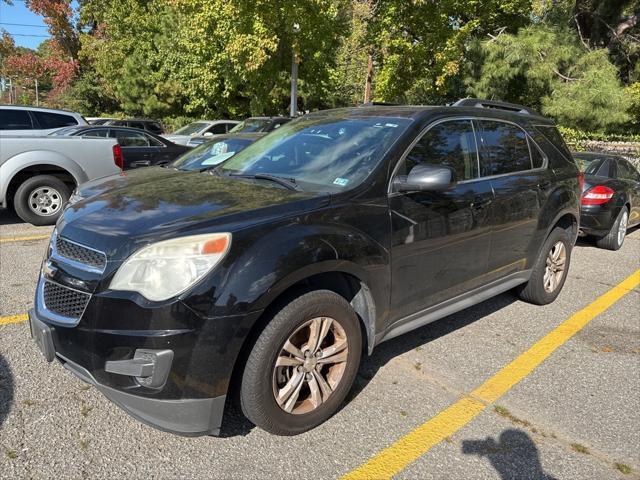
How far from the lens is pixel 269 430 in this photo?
265 centimetres

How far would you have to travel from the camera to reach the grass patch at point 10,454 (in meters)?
2.50

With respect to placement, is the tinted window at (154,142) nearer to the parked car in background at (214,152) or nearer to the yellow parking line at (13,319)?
the parked car in background at (214,152)

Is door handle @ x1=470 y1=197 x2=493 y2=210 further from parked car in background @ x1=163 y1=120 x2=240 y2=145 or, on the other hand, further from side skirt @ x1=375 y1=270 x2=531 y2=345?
parked car in background @ x1=163 y1=120 x2=240 y2=145

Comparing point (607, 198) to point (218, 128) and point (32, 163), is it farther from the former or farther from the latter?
point (218, 128)

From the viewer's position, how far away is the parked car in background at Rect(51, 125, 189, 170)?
31.0 ft

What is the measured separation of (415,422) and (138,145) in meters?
8.40

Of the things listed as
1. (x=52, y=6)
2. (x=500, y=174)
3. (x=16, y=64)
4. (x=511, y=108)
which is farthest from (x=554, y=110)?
(x=16, y=64)

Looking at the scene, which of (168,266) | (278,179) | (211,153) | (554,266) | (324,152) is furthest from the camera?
(211,153)

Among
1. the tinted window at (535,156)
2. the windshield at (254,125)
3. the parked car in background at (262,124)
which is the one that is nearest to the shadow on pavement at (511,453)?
the tinted window at (535,156)

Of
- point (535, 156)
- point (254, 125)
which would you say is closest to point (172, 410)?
point (535, 156)

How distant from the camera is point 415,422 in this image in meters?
2.99

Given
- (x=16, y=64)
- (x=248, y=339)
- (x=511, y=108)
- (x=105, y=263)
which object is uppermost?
(x=16, y=64)

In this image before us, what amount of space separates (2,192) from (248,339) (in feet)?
20.9

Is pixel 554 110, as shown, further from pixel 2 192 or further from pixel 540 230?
pixel 2 192
